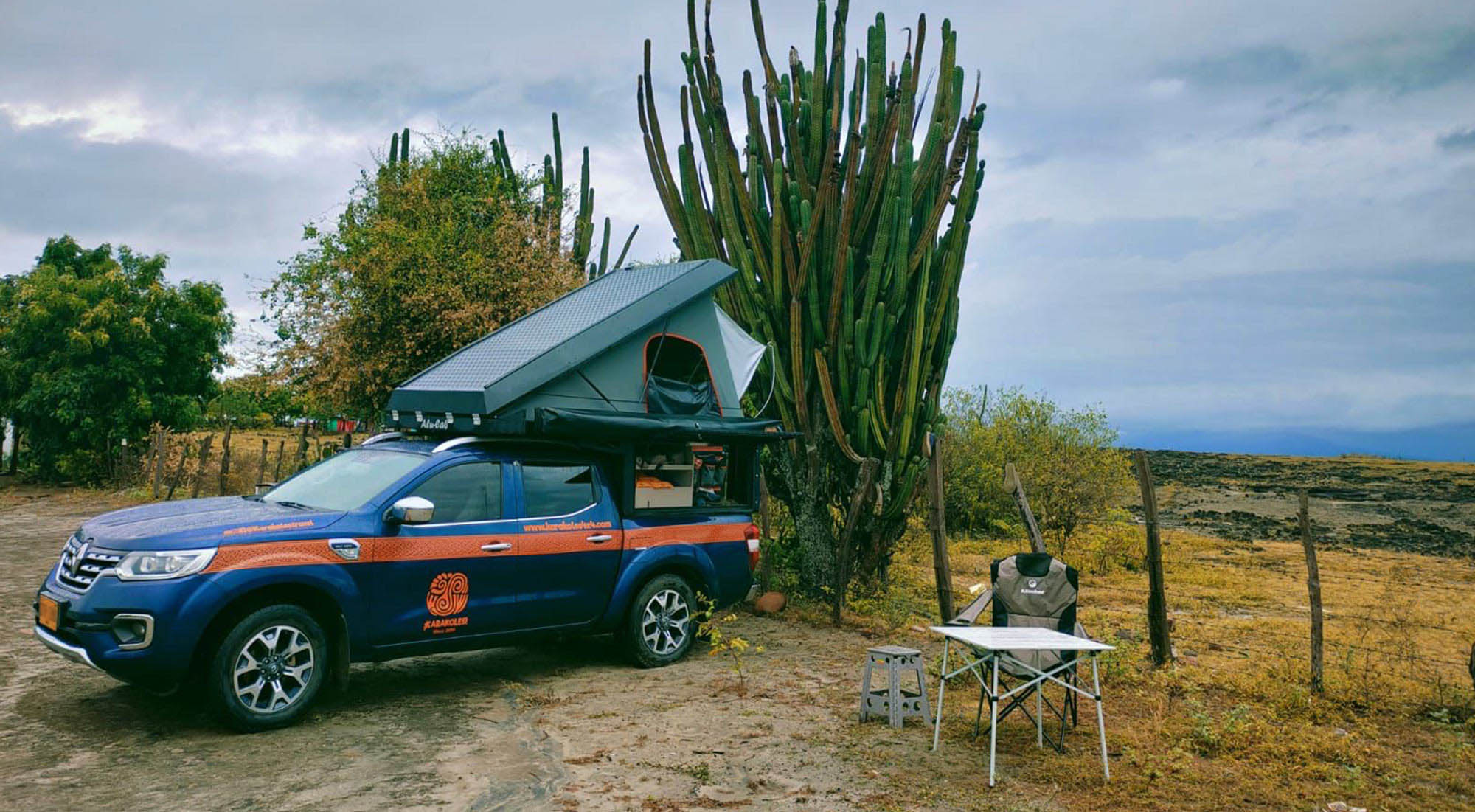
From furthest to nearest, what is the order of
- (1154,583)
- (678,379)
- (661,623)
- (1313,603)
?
(678,379), (661,623), (1154,583), (1313,603)

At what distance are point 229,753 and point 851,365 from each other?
22.5 ft

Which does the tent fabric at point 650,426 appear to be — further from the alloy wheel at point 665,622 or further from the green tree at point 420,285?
the green tree at point 420,285

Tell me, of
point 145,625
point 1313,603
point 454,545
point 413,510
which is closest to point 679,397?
point 454,545

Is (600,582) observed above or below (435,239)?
below

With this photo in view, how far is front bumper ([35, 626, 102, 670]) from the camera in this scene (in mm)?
5176

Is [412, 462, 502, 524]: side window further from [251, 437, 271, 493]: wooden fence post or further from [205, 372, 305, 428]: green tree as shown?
[251, 437, 271, 493]: wooden fence post

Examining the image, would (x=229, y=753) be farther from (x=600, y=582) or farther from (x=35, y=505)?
(x=35, y=505)

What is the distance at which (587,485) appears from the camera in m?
7.28

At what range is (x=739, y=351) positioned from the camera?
9406 mm

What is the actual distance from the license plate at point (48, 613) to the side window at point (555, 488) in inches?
107

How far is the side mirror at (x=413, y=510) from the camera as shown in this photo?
5805mm

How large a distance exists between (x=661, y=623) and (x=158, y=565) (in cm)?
352

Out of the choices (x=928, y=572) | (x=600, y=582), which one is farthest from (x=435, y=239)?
(x=600, y=582)

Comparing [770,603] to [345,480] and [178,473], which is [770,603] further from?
[178,473]
